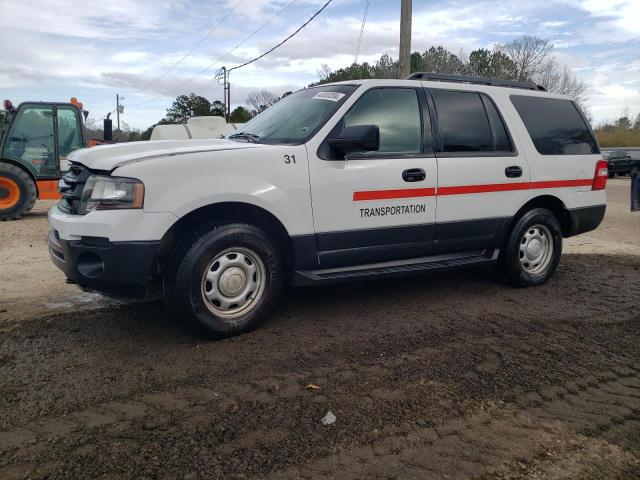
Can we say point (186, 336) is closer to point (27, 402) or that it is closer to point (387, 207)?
point (27, 402)

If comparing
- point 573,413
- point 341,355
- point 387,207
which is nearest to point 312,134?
point 387,207

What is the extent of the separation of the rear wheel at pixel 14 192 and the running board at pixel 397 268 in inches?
355

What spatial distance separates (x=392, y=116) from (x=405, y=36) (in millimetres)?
9192

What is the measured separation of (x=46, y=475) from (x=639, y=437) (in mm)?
2936

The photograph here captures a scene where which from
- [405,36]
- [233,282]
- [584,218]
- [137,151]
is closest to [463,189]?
[584,218]

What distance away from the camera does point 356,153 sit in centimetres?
425

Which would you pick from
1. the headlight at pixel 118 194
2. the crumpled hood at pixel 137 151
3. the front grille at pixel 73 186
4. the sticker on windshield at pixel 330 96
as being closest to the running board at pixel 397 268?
the crumpled hood at pixel 137 151

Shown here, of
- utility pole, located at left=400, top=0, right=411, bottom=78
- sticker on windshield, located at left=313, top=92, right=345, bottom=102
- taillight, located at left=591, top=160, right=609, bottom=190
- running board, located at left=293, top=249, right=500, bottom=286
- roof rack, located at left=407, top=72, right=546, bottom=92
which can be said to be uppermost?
utility pole, located at left=400, top=0, right=411, bottom=78

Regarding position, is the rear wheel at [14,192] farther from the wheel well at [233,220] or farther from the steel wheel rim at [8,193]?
the wheel well at [233,220]

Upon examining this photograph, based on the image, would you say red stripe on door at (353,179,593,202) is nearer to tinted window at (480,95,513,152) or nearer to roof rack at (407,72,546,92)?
tinted window at (480,95,513,152)

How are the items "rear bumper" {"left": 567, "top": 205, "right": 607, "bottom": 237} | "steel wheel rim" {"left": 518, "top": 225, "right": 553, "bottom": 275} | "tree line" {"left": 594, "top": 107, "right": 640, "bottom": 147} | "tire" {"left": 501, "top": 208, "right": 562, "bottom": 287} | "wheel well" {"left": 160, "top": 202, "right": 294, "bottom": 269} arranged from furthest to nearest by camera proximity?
"tree line" {"left": 594, "top": 107, "right": 640, "bottom": 147} → "rear bumper" {"left": 567, "top": 205, "right": 607, "bottom": 237} → "steel wheel rim" {"left": 518, "top": 225, "right": 553, "bottom": 275} → "tire" {"left": 501, "top": 208, "right": 562, "bottom": 287} → "wheel well" {"left": 160, "top": 202, "right": 294, "bottom": 269}

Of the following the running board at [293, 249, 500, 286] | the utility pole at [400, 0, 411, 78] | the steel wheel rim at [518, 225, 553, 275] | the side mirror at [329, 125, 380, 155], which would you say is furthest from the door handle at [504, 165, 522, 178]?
the utility pole at [400, 0, 411, 78]

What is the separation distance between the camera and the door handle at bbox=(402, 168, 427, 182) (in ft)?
14.6

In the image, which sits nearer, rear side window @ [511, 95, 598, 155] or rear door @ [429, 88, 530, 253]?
rear door @ [429, 88, 530, 253]
